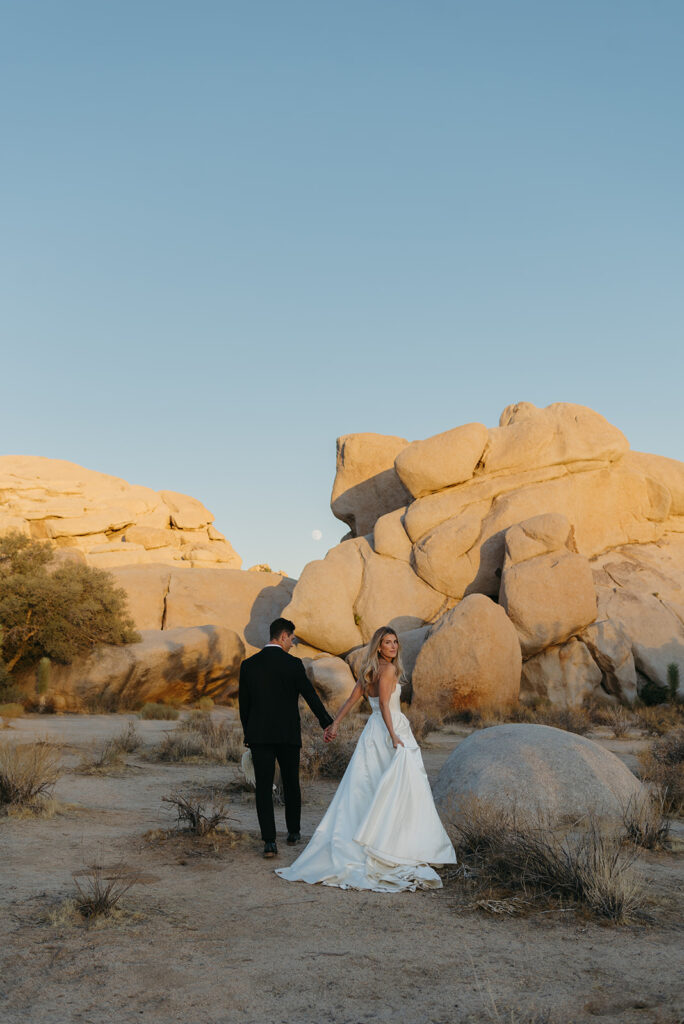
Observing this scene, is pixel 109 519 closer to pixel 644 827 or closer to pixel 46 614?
pixel 46 614

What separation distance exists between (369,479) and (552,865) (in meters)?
25.9

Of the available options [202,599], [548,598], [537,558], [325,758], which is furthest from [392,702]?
[202,599]

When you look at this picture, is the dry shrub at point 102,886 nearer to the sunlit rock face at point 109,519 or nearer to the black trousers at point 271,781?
the black trousers at point 271,781

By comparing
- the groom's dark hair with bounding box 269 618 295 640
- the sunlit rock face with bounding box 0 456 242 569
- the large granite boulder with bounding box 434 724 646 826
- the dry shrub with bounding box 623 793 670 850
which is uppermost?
the sunlit rock face with bounding box 0 456 242 569

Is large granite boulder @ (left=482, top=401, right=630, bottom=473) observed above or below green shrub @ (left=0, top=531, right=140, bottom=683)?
above

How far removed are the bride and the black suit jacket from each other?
78 cm

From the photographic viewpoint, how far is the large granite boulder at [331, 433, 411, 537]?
3136cm

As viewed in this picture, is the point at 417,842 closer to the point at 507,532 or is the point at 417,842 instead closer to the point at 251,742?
the point at 251,742

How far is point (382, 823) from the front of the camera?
21.6 ft

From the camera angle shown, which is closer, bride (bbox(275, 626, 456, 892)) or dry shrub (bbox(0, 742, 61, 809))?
bride (bbox(275, 626, 456, 892))

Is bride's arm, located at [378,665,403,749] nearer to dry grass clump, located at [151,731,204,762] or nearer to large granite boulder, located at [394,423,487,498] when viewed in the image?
dry grass clump, located at [151,731,204,762]

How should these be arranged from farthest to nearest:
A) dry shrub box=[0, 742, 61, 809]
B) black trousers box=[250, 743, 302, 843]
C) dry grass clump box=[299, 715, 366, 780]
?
1. dry grass clump box=[299, 715, 366, 780]
2. dry shrub box=[0, 742, 61, 809]
3. black trousers box=[250, 743, 302, 843]

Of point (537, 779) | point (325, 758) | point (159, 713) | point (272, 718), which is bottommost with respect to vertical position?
point (159, 713)

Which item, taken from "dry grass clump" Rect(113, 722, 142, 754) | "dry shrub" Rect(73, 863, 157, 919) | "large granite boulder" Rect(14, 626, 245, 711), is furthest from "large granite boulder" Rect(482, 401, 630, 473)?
"dry shrub" Rect(73, 863, 157, 919)
